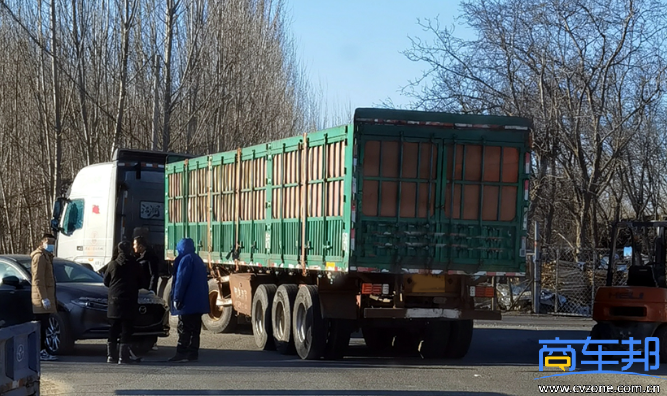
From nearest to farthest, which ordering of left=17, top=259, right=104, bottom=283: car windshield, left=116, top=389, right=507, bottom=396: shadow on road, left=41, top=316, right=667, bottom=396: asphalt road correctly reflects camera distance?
left=116, top=389, right=507, bottom=396: shadow on road → left=41, top=316, right=667, bottom=396: asphalt road → left=17, top=259, right=104, bottom=283: car windshield

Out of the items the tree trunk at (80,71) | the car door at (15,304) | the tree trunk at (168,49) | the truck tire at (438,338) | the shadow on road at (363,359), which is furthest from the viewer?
the tree trunk at (80,71)

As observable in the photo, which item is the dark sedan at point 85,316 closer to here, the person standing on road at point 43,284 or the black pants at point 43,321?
the black pants at point 43,321

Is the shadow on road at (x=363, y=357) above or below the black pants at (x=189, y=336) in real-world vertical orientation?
below

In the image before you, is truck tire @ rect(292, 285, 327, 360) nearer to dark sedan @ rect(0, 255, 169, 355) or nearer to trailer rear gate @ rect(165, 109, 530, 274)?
trailer rear gate @ rect(165, 109, 530, 274)

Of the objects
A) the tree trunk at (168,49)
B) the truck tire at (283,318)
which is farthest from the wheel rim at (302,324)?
the tree trunk at (168,49)

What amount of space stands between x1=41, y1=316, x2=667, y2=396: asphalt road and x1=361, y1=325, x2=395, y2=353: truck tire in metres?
0.16

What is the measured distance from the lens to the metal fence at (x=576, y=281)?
25109mm

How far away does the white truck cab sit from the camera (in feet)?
69.2

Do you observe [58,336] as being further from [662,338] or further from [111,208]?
[662,338]

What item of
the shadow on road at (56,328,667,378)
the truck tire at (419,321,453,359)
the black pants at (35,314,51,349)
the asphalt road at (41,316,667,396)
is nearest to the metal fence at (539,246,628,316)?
the shadow on road at (56,328,667,378)

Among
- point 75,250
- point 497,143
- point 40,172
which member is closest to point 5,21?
point 40,172

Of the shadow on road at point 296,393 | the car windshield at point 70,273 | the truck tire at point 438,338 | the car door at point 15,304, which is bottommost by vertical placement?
the shadow on road at point 296,393

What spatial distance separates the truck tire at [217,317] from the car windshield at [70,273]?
3549 mm

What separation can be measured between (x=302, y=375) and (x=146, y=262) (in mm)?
5749
